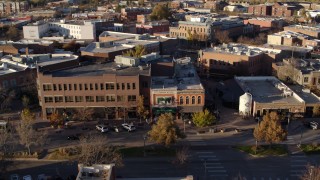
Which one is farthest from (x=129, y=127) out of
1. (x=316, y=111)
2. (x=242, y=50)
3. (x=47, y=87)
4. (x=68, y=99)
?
(x=242, y=50)

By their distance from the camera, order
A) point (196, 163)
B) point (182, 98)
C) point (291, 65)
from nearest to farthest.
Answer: point (196, 163) → point (182, 98) → point (291, 65)

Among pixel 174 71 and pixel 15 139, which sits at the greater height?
pixel 174 71

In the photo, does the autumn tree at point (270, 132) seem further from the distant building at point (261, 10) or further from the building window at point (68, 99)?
the distant building at point (261, 10)

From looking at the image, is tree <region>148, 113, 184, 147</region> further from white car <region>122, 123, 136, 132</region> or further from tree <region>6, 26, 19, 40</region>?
tree <region>6, 26, 19, 40</region>

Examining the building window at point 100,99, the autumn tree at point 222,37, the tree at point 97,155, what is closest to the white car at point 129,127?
the building window at point 100,99

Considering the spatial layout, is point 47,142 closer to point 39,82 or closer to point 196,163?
point 39,82

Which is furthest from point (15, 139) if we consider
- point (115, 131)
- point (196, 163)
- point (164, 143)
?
point (196, 163)

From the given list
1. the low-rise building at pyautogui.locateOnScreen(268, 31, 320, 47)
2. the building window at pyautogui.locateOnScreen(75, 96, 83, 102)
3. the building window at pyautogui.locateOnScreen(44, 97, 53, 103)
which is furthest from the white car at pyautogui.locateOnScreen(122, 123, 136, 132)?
the low-rise building at pyautogui.locateOnScreen(268, 31, 320, 47)
